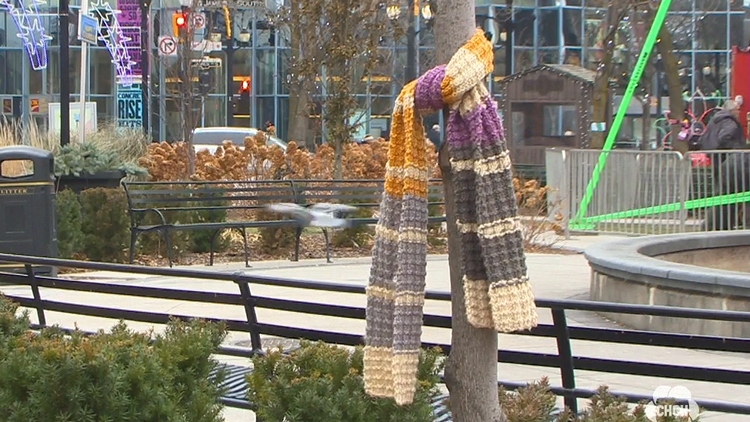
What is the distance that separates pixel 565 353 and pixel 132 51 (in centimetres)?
3758

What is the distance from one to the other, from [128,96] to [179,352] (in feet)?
128

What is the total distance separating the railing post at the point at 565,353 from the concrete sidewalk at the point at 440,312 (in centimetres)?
169

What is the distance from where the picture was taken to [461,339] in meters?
4.64

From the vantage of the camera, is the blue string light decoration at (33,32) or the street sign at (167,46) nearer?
the street sign at (167,46)

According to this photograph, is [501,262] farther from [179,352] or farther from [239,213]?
[239,213]

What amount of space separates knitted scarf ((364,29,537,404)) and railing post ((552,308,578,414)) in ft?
4.74

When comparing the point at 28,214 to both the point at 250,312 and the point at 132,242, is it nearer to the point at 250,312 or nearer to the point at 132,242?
the point at 132,242

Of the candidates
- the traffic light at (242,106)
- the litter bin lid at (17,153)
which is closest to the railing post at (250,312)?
the litter bin lid at (17,153)

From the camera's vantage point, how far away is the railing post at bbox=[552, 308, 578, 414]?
573 centimetres

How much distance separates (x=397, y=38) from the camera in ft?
71.4

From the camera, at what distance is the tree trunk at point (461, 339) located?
14.8ft

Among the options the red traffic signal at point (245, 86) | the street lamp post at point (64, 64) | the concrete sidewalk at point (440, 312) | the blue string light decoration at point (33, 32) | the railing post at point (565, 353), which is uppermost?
the blue string light decoration at point (33, 32)

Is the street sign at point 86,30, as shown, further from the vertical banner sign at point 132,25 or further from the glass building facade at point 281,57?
the glass building facade at point 281,57

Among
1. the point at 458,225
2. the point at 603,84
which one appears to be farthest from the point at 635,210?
the point at 458,225
